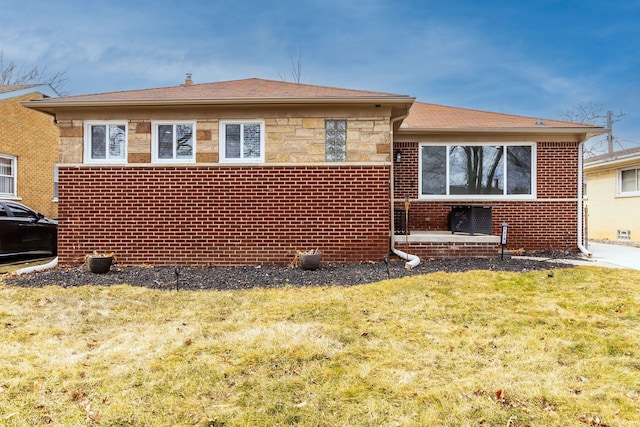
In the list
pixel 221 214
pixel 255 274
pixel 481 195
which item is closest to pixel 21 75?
pixel 221 214

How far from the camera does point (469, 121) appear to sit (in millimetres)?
10164

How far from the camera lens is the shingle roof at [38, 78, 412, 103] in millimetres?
7641

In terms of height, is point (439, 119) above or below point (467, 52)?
below

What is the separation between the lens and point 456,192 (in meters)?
10.1

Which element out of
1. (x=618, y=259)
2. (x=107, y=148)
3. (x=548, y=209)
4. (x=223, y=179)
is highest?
(x=107, y=148)

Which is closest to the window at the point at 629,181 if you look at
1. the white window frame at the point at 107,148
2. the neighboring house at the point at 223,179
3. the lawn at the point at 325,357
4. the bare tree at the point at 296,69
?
the neighboring house at the point at 223,179

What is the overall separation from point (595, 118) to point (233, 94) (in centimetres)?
3098

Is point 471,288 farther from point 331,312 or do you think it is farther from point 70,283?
point 70,283

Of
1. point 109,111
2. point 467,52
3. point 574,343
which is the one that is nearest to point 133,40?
point 109,111

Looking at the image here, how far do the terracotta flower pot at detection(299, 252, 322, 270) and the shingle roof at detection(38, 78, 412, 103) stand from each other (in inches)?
119

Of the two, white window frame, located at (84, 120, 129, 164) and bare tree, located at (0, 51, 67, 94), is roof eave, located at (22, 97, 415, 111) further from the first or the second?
bare tree, located at (0, 51, 67, 94)

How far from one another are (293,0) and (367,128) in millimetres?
12268

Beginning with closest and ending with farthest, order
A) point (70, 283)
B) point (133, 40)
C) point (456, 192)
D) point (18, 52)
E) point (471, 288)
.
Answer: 1. point (471, 288)
2. point (70, 283)
3. point (456, 192)
4. point (133, 40)
5. point (18, 52)

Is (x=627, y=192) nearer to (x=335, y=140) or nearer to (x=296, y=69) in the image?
(x=335, y=140)
